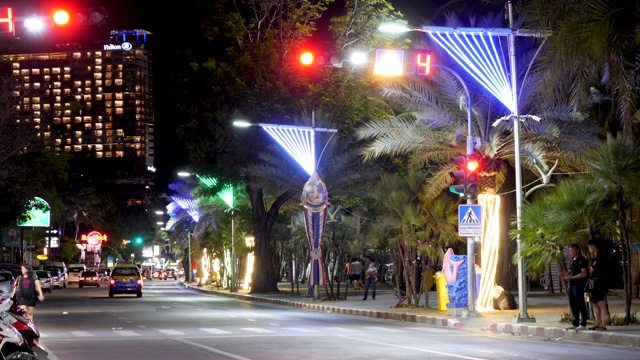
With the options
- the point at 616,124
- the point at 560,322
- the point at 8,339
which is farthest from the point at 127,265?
the point at 8,339

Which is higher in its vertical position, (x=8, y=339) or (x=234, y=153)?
(x=234, y=153)

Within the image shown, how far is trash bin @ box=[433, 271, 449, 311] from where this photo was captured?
31.0 m

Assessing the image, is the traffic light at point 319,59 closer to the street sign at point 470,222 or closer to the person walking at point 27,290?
the street sign at point 470,222

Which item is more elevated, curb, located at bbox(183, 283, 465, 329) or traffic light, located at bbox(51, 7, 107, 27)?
→ traffic light, located at bbox(51, 7, 107, 27)

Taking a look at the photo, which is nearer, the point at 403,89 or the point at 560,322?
the point at 560,322

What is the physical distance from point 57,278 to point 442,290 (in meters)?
50.7

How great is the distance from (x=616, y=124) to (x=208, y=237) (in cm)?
3267

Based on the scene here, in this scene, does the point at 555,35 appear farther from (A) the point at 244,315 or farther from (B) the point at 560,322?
(A) the point at 244,315

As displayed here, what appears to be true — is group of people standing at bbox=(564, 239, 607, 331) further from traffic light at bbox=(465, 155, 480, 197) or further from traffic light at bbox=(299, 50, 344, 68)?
traffic light at bbox=(299, 50, 344, 68)

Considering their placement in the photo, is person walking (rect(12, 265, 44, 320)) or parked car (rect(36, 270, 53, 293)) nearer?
person walking (rect(12, 265, 44, 320))

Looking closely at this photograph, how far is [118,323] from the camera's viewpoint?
28500 millimetres

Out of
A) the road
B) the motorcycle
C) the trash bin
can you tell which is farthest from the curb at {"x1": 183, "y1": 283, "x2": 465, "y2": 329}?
the motorcycle

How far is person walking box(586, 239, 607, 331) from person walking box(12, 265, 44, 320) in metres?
12.8

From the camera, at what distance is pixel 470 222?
1101 inches
